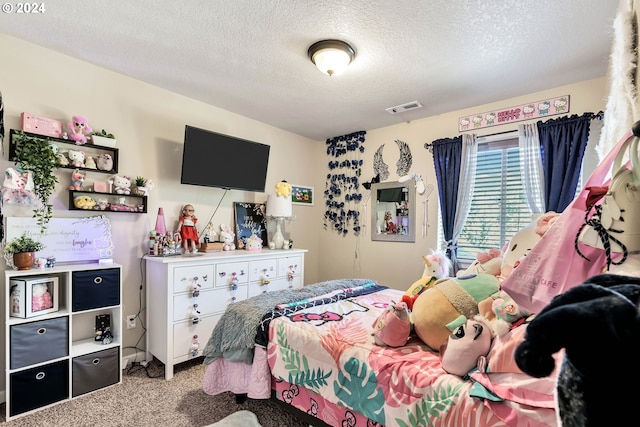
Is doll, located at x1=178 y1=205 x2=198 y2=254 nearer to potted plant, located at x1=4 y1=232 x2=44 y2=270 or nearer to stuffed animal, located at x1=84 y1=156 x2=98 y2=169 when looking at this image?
stuffed animal, located at x1=84 y1=156 x2=98 y2=169

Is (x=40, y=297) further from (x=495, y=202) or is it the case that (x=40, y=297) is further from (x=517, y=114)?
(x=517, y=114)

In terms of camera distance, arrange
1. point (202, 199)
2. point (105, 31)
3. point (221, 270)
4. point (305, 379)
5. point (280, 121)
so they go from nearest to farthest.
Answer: point (305, 379)
point (105, 31)
point (221, 270)
point (202, 199)
point (280, 121)

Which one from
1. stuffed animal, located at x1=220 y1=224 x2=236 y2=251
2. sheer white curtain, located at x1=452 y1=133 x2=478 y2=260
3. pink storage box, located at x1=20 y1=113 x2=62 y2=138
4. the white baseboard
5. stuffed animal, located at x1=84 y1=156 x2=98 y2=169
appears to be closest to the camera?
pink storage box, located at x1=20 y1=113 x2=62 y2=138

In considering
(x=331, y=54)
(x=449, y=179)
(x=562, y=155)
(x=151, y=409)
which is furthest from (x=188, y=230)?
(x=562, y=155)

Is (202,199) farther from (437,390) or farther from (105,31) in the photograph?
(437,390)

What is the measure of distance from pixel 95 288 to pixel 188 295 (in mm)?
632

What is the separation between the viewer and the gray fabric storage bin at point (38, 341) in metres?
1.90

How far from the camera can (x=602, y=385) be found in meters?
0.37

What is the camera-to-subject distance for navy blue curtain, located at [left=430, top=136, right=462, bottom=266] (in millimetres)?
3186

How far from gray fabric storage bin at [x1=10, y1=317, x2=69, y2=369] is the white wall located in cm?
58

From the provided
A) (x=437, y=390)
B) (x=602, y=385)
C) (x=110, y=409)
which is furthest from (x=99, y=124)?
(x=602, y=385)

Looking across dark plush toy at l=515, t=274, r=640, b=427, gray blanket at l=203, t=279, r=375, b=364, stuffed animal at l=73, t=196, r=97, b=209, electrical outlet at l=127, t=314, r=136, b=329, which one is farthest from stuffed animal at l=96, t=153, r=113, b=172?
dark plush toy at l=515, t=274, r=640, b=427

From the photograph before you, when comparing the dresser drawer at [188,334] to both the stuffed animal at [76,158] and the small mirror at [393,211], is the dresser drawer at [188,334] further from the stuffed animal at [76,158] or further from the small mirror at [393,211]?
the small mirror at [393,211]

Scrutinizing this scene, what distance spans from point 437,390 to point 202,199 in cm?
271
